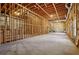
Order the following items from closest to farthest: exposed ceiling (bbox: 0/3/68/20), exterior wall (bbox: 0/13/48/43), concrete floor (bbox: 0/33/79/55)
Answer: concrete floor (bbox: 0/33/79/55) < exterior wall (bbox: 0/13/48/43) < exposed ceiling (bbox: 0/3/68/20)

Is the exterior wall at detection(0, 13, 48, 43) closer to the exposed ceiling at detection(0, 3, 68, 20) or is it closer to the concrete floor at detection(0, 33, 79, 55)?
the exposed ceiling at detection(0, 3, 68, 20)

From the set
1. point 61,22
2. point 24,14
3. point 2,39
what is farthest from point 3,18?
point 61,22

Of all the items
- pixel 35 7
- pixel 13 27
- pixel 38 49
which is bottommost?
pixel 38 49

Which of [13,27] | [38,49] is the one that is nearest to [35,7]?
[13,27]

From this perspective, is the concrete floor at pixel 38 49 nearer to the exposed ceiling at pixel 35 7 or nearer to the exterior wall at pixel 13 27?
the exterior wall at pixel 13 27

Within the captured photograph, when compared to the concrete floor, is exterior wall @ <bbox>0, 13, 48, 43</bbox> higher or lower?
higher

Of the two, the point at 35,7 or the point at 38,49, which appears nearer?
the point at 38,49

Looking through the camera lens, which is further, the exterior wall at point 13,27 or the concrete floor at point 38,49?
the exterior wall at point 13,27

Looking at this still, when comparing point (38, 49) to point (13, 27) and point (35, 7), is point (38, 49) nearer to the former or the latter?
point (13, 27)

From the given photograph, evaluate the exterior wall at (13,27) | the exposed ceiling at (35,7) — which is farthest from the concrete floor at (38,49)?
the exposed ceiling at (35,7)

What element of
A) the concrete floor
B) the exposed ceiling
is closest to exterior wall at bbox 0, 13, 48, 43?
the exposed ceiling

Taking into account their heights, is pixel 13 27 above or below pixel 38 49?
above
